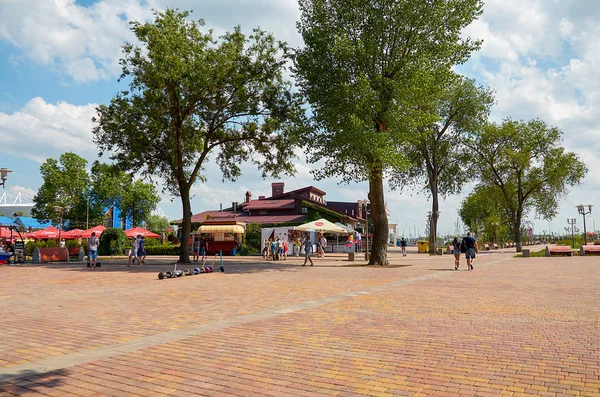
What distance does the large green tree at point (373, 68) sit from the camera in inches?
813

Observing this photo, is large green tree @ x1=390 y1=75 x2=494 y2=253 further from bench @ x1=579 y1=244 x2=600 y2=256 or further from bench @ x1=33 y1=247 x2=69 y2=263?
bench @ x1=33 y1=247 x2=69 y2=263

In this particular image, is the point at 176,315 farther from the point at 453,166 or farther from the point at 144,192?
the point at 144,192

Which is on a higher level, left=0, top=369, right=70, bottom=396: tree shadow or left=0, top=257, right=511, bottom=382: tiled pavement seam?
left=0, top=369, right=70, bottom=396: tree shadow

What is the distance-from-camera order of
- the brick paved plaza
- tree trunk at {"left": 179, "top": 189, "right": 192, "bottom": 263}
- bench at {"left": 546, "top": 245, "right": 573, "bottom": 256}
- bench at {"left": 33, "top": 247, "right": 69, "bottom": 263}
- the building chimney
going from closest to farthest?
the brick paved plaza → tree trunk at {"left": 179, "top": 189, "right": 192, "bottom": 263} → bench at {"left": 33, "top": 247, "right": 69, "bottom": 263} → bench at {"left": 546, "top": 245, "right": 573, "bottom": 256} → the building chimney

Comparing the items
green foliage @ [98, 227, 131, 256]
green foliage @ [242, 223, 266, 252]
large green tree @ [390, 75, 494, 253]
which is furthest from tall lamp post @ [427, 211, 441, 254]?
green foliage @ [98, 227, 131, 256]

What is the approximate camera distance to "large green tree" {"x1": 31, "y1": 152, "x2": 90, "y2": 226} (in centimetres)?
6325

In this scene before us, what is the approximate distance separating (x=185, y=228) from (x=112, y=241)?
16.2 m

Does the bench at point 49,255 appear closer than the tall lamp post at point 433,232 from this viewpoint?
Yes

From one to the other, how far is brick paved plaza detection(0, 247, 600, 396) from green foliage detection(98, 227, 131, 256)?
27.9m

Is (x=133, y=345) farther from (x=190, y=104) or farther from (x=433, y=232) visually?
(x=433, y=232)

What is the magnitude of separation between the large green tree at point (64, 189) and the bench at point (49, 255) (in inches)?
1436

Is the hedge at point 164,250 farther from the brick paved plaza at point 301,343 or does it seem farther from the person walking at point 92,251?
the brick paved plaza at point 301,343

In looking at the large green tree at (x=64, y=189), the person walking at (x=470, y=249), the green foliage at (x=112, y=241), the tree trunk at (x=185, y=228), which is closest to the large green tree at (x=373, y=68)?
the person walking at (x=470, y=249)

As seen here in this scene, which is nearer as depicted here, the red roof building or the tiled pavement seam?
the tiled pavement seam
